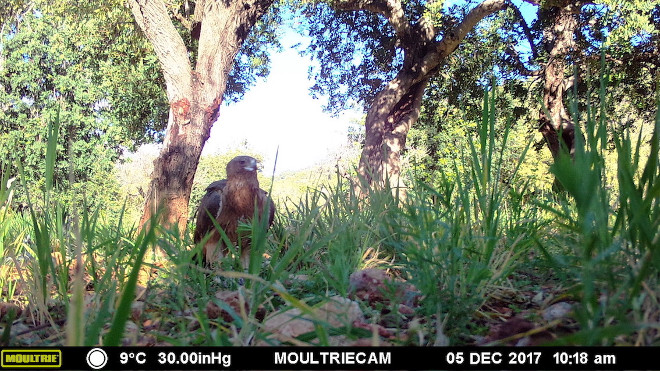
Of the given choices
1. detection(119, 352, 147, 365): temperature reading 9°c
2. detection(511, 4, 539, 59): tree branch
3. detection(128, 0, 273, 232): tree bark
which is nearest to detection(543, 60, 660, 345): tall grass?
detection(119, 352, 147, 365): temperature reading 9°c

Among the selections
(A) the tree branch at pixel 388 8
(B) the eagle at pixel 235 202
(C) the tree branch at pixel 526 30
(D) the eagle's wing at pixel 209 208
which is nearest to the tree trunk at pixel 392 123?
(A) the tree branch at pixel 388 8

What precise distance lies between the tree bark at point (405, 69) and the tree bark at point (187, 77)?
396 centimetres

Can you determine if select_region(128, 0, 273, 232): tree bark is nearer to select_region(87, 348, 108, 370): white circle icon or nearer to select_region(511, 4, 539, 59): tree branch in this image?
select_region(87, 348, 108, 370): white circle icon

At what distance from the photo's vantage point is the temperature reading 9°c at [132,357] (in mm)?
992

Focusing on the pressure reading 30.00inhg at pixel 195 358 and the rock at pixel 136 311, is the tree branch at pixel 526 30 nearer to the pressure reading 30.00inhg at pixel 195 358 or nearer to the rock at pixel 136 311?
the rock at pixel 136 311

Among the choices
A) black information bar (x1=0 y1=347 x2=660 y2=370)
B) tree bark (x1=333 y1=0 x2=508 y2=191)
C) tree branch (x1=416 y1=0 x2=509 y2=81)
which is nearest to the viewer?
black information bar (x1=0 y1=347 x2=660 y2=370)

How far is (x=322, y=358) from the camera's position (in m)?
1.00

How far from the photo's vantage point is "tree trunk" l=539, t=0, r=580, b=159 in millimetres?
11438

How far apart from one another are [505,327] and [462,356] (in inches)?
9.9

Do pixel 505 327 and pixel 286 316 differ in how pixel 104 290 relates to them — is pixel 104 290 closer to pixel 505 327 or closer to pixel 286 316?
pixel 286 316

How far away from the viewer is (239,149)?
161 feet

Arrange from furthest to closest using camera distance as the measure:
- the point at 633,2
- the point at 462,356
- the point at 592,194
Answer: the point at 633,2
the point at 592,194
the point at 462,356

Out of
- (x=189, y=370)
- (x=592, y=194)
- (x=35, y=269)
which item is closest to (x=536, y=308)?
(x=592, y=194)

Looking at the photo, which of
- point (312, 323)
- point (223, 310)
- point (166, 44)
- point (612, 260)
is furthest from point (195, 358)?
point (166, 44)
